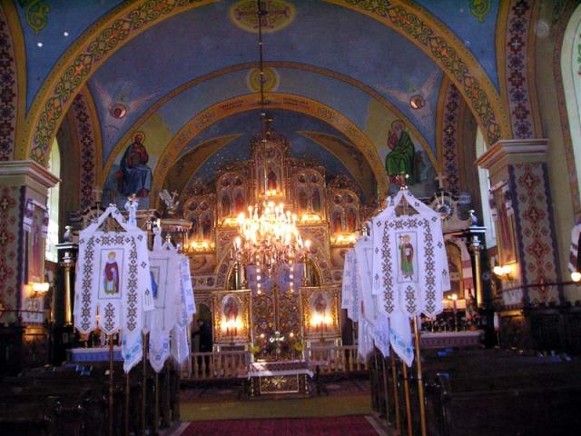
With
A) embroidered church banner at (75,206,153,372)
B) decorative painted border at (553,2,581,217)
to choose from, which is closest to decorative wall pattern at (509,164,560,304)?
decorative painted border at (553,2,581,217)

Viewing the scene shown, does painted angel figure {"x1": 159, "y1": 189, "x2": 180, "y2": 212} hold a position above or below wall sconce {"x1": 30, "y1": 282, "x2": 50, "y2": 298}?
above

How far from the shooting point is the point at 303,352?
14.3m

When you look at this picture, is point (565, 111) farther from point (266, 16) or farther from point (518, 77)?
point (266, 16)

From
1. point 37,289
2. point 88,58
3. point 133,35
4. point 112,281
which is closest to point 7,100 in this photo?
point 88,58

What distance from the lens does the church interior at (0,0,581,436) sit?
21.8 feet

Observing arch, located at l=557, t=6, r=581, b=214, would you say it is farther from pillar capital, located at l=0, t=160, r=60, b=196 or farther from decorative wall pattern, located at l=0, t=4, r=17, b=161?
decorative wall pattern, located at l=0, t=4, r=17, b=161

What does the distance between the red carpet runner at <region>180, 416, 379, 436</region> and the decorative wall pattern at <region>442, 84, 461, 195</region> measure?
24.1 feet

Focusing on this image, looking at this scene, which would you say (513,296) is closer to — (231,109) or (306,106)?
(306,106)

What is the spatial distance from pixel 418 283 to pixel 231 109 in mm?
11242

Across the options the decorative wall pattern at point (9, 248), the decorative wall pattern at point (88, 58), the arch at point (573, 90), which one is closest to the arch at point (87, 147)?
the decorative wall pattern at point (88, 58)

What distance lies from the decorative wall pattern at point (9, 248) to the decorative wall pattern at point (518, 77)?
8.68 meters

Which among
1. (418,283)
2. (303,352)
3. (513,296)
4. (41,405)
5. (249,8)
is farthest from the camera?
(303,352)

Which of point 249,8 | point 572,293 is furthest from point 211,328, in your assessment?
point 572,293

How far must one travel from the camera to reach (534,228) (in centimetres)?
1005
